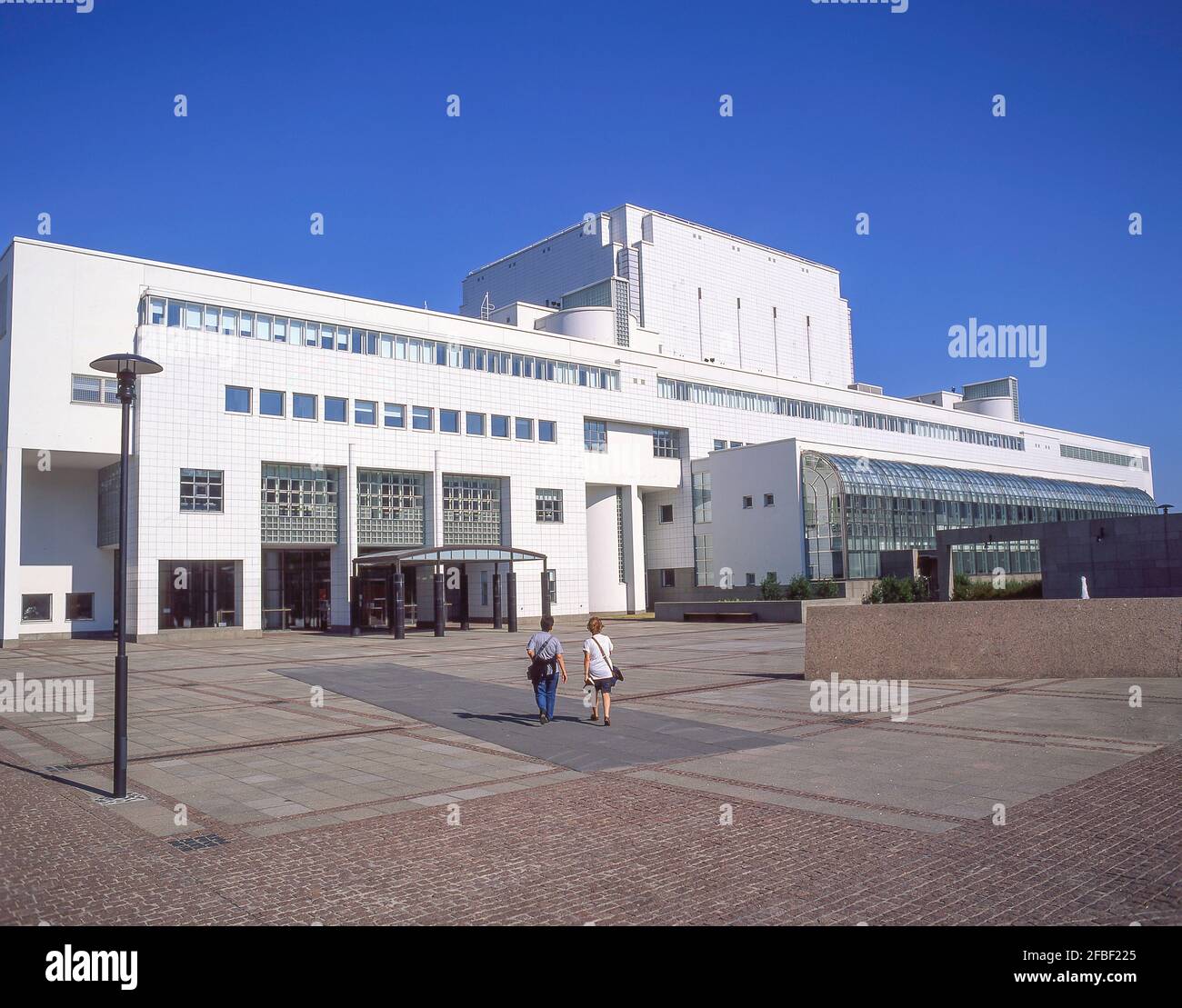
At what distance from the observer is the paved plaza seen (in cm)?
586

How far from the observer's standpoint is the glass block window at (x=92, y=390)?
120 ft

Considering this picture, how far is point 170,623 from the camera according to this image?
1480 inches

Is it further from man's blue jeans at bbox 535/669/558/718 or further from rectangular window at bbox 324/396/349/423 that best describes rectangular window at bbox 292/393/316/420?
man's blue jeans at bbox 535/669/558/718

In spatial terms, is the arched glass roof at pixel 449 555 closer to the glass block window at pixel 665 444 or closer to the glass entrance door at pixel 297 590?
the glass entrance door at pixel 297 590

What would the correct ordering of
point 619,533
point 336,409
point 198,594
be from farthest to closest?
point 619,533
point 336,409
point 198,594

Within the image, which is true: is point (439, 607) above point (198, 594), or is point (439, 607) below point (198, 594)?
below

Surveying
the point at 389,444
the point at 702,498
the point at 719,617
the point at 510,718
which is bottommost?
the point at 719,617

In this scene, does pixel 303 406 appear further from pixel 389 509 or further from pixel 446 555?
pixel 446 555

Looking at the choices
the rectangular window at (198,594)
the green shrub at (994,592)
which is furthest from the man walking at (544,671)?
the rectangular window at (198,594)

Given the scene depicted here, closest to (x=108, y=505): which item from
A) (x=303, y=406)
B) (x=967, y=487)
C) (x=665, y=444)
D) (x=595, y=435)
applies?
(x=303, y=406)

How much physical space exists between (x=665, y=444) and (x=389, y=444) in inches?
769

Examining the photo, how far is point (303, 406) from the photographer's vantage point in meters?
41.5

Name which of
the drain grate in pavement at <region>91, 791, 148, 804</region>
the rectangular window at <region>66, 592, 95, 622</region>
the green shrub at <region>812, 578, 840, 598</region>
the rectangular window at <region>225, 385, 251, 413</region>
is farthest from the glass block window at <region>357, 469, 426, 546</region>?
the drain grate in pavement at <region>91, 791, 148, 804</region>
